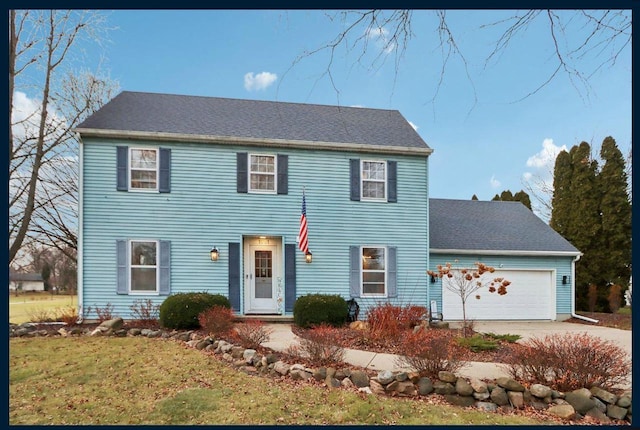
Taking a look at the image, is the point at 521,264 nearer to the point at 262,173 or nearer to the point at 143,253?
the point at 262,173

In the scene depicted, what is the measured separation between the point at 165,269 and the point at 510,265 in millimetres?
8885

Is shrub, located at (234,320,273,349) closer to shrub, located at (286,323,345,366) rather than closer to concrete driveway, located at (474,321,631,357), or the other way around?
shrub, located at (286,323,345,366)

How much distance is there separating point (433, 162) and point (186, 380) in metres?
7.64

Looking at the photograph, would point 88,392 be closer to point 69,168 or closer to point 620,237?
point 69,168

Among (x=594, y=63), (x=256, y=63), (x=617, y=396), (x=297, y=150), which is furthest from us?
(x=297, y=150)

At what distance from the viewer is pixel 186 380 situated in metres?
4.61

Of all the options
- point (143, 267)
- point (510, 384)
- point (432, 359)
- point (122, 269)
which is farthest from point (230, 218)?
point (510, 384)

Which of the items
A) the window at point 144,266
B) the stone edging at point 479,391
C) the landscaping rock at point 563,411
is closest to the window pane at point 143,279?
the window at point 144,266

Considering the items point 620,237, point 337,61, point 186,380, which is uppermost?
point 337,61

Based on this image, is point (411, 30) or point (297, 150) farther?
point (297, 150)

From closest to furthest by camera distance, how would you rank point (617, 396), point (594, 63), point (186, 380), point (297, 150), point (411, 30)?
point (411, 30)
point (594, 63)
point (617, 396)
point (186, 380)
point (297, 150)

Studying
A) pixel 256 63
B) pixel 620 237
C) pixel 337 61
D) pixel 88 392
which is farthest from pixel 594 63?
pixel 620 237

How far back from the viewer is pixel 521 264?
10.6 meters

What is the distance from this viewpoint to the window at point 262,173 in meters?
9.12
